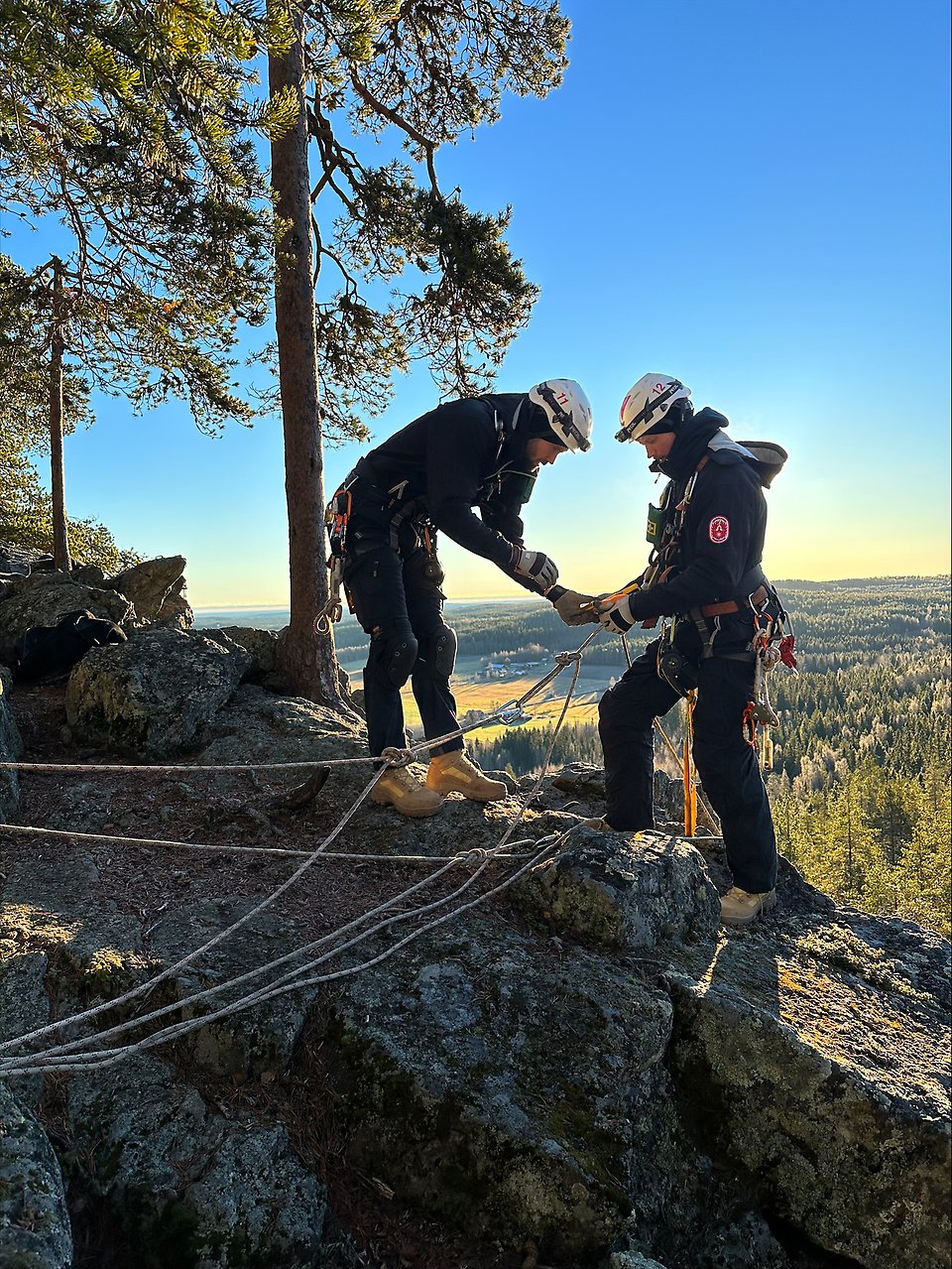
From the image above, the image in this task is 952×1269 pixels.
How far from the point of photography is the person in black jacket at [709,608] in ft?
15.0

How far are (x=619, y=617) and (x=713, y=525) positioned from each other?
86 centimetres

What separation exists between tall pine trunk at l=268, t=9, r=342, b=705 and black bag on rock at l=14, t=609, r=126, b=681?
80.5 inches

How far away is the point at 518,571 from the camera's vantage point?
5.16 m

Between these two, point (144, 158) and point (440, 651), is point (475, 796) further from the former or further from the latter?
point (144, 158)

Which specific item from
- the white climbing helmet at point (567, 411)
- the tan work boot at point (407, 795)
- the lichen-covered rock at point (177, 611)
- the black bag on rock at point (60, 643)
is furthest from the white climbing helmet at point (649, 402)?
the lichen-covered rock at point (177, 611)

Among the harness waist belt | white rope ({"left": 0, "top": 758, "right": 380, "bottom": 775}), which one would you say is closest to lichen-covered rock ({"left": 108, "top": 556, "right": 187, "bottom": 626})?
white rope ({"left": 0, "top": 758, "right": 380, "bottom": 775})

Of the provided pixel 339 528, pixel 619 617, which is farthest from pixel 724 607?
pixel 339 528

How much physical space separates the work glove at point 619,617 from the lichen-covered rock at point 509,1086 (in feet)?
6.93

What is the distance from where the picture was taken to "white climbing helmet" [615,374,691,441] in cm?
488

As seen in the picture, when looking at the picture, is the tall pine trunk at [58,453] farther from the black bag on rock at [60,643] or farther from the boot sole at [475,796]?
the boot sole at [475,796]

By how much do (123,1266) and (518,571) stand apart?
4082 millimetres

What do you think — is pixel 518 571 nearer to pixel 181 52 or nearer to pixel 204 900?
pixel 204 900

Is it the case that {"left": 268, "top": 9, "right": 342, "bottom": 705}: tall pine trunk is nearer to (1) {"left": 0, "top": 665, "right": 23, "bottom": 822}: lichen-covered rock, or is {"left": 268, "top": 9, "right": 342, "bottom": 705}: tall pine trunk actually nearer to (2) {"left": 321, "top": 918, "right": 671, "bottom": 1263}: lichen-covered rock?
(1) {"left": 0, "top": 665, "right": 23, "bottom": 822}: lichen-covered rock

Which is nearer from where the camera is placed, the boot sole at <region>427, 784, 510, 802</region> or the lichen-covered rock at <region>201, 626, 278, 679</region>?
the boot sole at <region>427, 784, 510, 802</region>
